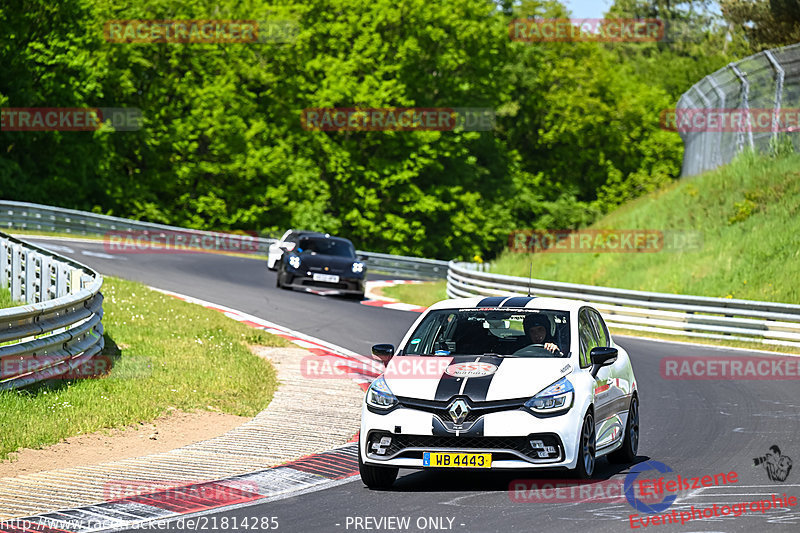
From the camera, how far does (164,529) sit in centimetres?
756

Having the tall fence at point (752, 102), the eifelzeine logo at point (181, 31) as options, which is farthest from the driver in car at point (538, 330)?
the eifelzeine logo at point (181, 31)

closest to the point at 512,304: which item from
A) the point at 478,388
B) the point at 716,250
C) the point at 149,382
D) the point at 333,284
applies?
the point at 478,388

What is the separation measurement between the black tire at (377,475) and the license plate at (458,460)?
1.36 feet

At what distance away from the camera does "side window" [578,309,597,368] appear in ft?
32.1

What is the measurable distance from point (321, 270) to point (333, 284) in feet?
1.47

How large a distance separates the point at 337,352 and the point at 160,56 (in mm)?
44766

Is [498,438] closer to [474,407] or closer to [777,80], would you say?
[474,407]

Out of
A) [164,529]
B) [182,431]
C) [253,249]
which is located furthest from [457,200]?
[164,529]

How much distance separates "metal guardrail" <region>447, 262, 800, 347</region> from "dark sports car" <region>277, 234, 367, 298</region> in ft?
11.4

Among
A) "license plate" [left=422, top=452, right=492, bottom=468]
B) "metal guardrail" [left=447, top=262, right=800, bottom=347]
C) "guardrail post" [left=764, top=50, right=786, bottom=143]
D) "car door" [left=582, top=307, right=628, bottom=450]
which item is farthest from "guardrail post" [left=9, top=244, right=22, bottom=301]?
"guardrail post" [left=764, top=50, right=786, bottom=143]

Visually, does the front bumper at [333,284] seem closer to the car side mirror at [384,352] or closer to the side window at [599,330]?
the side window at [599,330]

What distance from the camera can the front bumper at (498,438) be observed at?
8.64 m

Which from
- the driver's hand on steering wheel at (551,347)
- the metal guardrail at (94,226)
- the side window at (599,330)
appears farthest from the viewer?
the metal guardrail at (94,226)

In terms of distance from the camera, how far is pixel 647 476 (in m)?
9.56
